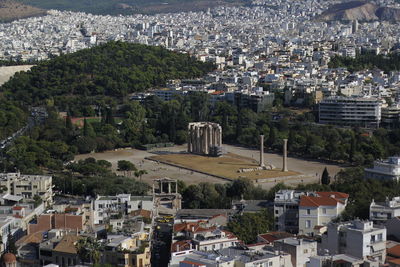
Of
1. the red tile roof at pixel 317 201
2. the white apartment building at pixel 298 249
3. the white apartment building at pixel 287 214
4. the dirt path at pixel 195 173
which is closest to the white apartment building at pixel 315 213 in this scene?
the red tile roof at pixel 317 201

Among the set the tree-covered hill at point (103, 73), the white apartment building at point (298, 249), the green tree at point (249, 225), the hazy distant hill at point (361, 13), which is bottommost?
the green tree at point (249, 225)

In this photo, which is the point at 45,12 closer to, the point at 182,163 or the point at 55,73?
the point at 55,73

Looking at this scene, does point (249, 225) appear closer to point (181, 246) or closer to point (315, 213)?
point (315, 213)

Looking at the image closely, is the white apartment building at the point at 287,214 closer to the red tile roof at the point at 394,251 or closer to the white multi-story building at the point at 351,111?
the red tile roof at the point at 394,251

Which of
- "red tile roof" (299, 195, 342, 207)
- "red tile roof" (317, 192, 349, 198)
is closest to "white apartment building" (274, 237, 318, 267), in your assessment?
"red tile roof" (299, 195, 342, 207)

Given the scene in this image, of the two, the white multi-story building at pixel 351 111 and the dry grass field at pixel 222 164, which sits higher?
the white multi-story building at pixel 351 111

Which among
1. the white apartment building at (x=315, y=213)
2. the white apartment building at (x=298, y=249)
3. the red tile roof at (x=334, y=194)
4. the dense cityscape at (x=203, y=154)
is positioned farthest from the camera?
the red tile roof at (x=334, y=194)
